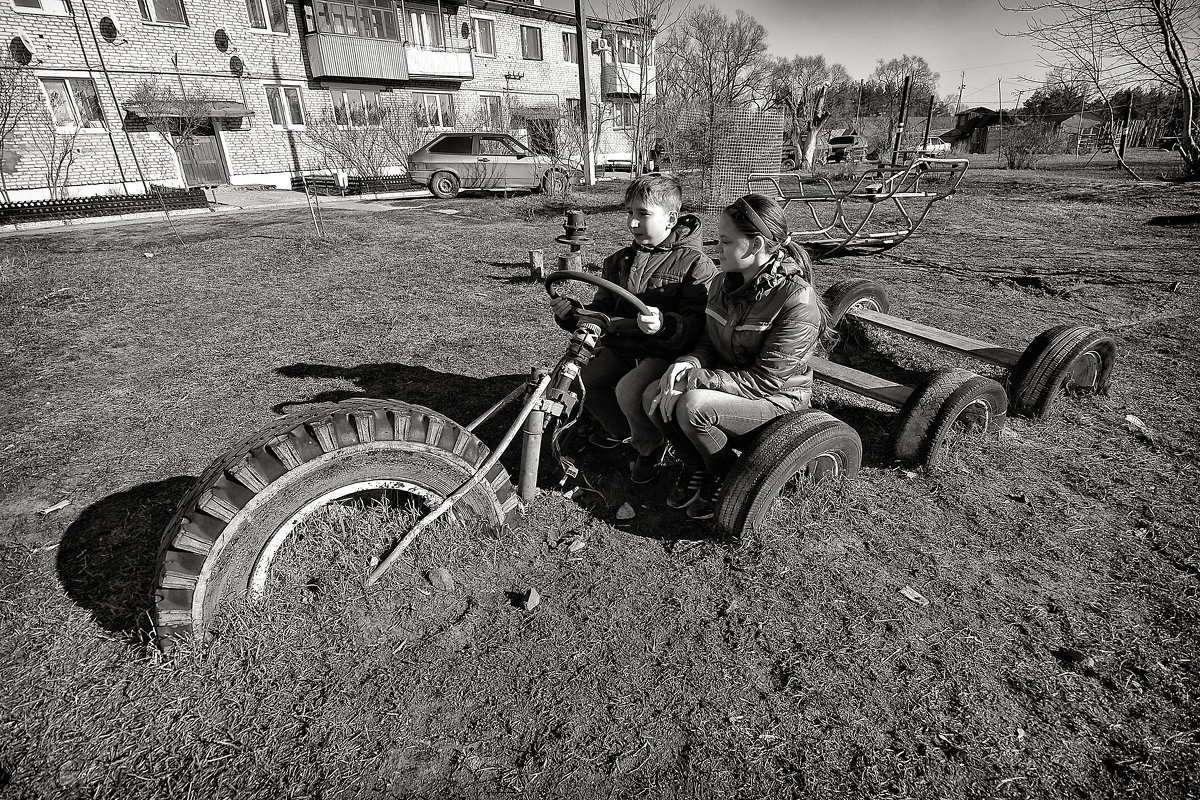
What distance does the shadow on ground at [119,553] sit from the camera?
2273 mm

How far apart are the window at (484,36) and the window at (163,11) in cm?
1289

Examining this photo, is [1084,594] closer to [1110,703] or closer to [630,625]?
[1110,703]

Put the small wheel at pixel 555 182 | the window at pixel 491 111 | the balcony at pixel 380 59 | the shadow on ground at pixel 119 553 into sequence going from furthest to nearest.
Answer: the window at pixel 491 111
the balcony at pixel 380 59
the small wheel at pixel 555 182
the shadow on ground at pixel 119 553

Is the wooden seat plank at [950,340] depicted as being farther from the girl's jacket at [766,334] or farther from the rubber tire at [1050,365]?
the girl's jacket at [766,334]

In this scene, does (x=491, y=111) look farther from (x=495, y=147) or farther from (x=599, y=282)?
(x=599, y=282)

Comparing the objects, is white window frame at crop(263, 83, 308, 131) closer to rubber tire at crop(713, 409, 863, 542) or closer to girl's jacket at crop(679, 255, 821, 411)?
girl's jacket at crop(679, 255, 821, 411)

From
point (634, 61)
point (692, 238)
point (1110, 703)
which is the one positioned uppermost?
point (634, 61)

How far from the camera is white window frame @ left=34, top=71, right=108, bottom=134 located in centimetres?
1797

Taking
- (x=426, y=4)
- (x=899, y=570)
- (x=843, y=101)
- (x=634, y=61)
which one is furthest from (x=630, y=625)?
(x=843, y=101)

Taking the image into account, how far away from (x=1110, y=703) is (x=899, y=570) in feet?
2.44

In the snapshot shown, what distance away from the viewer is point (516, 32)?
30.9m

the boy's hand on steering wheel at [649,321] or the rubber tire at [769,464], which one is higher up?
A: the boy's hand on steering wheel at [649,321]

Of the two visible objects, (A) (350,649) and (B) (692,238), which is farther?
(B) (692,238)

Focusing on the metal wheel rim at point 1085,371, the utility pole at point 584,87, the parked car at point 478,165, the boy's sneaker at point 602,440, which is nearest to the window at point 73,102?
the parked car at point 478,165
